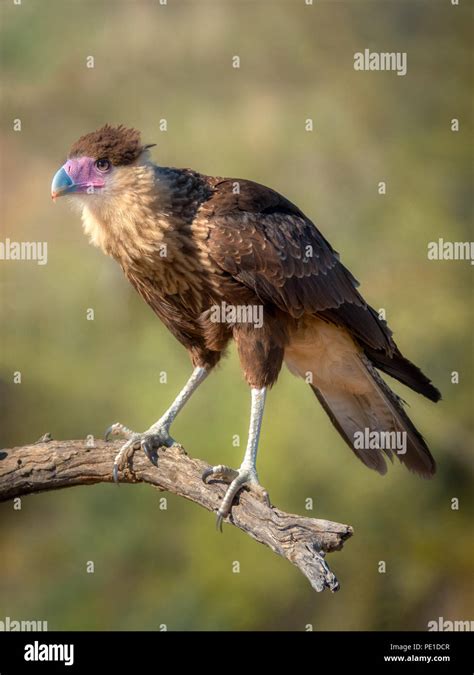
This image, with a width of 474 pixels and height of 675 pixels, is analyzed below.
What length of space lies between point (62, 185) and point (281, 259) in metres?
1.02

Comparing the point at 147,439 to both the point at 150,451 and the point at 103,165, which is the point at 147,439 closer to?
the point at 150,451

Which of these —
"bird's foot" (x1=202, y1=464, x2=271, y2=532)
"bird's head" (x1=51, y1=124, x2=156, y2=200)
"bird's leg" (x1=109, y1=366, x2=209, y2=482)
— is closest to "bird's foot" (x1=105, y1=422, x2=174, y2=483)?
"bird's leg" (x1=109, y1=366, x2=209, y2=482)

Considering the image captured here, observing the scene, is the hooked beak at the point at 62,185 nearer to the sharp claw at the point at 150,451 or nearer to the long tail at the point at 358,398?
the sharp claw at the point at 150,451

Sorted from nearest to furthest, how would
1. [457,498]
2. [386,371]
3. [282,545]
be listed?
[282,545], [386,371], [457,498]

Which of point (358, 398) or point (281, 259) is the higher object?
point (281, 259)

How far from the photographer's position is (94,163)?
4254mm

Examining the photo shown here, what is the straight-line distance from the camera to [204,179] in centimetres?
458

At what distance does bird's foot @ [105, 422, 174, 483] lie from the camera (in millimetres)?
4312

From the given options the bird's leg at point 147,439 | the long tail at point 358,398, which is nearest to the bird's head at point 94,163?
the bird's leg at point 147,439

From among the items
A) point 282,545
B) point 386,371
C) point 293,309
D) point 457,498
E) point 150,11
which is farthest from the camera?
point 150,11

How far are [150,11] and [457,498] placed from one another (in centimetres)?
482

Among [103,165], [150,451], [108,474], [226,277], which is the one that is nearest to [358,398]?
[226,277]
